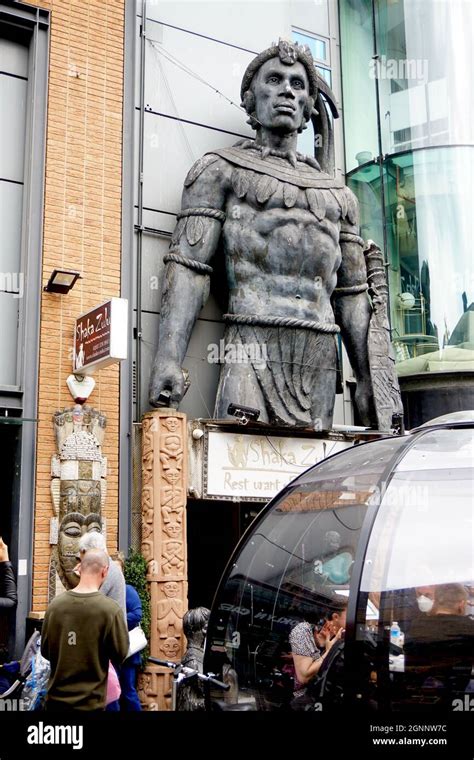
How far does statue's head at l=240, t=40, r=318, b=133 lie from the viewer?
9977 mm

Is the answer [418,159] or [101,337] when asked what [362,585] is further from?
[418,159]

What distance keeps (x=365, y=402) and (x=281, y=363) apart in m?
1.25

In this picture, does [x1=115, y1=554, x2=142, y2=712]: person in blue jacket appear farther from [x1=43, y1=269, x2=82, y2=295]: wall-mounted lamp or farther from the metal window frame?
[x1=43, y1=269, x2=82, y2=295]: wall-mounted lamp

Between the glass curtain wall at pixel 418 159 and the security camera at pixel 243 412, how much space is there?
348 cm

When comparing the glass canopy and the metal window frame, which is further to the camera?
the metal window frame

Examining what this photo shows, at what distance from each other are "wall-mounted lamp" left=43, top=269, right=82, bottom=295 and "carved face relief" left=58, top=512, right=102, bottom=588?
2.17 metres

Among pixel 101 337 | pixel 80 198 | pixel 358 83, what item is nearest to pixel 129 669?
pixel 101 337

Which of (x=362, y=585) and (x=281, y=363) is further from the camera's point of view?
(x=281, y=363)

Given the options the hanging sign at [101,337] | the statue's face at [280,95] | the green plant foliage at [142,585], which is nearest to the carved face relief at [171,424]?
the hanging sign at [101,337]

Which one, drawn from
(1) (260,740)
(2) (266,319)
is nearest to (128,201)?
(2) (266,319)

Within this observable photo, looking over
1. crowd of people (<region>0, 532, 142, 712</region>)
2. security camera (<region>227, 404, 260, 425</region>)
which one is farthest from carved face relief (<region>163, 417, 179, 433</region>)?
crowd of people (<region>0, 532, 142, 712</region>)

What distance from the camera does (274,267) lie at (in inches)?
380

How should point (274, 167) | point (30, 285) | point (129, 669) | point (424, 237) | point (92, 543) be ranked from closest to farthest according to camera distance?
1. point (92, 543)
2. point (129, 669)
3. point (30, 285)
4. point (274, 167)
5. point (424, 237)

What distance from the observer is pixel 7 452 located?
27.7 ft
